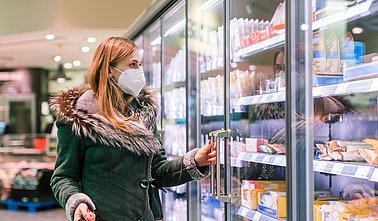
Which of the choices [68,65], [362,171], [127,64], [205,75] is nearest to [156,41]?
[205,75]

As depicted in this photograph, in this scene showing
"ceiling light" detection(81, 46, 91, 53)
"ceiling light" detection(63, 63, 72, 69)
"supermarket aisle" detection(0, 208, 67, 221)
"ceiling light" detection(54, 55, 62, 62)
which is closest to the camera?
"supermarket aisle" detection(0, 208, 67, 221)

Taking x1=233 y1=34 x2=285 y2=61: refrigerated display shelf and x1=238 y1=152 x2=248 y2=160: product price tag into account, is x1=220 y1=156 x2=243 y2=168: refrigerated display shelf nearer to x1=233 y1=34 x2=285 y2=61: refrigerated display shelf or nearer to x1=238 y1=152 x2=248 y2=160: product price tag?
x1=238 y1=152 x2=248 y2=160: product price tag

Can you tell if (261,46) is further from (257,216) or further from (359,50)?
(257,216)

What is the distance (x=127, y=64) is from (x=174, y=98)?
2105 mm

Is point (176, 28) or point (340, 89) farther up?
point (176, 28)

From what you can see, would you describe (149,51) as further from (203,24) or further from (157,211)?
(157,211)

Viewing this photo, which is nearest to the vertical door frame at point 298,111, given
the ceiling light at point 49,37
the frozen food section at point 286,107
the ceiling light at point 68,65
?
the frozen food section at point 286,107

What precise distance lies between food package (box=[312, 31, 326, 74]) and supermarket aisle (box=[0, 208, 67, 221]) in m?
5.92

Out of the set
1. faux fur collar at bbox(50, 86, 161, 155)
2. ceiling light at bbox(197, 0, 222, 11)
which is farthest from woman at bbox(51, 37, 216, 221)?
ceiling light at bbox(197, 0, 222, 11)

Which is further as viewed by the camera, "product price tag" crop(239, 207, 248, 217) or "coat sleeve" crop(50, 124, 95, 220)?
"product price tag" crop(239, 207, 248, 217)

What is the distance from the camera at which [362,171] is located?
5.69 feet

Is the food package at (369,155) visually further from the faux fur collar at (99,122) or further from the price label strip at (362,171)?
the faux fur collar at (99,122)

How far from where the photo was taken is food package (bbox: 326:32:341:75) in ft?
6.77

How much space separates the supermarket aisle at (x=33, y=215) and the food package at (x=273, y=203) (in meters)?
5.30
